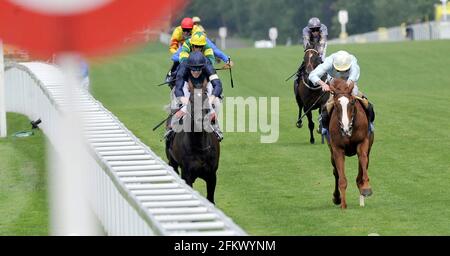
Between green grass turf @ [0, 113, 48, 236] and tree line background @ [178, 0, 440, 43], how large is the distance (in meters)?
77.8

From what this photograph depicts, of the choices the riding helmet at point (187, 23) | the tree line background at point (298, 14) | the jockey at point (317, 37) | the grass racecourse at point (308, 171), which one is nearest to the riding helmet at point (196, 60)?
the grass racecourse at point (308, 171)

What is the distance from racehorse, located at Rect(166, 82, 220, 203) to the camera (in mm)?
14164

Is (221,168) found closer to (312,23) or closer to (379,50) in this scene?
(312,23)

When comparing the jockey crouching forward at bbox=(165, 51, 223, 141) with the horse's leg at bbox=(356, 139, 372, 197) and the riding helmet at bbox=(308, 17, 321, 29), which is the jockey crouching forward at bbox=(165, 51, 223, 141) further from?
the riding helmet at bbox=(308, 17, 321, 29)

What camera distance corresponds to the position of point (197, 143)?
571 inches

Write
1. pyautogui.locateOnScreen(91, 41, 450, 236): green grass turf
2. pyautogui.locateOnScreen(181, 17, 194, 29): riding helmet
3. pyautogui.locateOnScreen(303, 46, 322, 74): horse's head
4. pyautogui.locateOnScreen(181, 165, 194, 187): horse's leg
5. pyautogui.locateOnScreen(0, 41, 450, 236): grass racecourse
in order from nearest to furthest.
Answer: pyautogui.locateOnScreen(181, 165, 194, 187): horse's leg
pyautogui.locateOnScreen(0, 41, 450, 236): grass racecourse
pyautogui.locateOnScreen(91, 41, 450, 236): green grass turf
pyautogui.locateOnScreen(181, 17, 194, 29): riding helmet
pyautogui.locateOnScreen(303, 46, 322, 74): horse's head

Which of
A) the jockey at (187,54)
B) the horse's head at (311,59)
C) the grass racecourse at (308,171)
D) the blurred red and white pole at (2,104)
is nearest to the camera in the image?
the grass racecourse at (308,171)

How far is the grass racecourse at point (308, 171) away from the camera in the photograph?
1495cm

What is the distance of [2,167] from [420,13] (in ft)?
280

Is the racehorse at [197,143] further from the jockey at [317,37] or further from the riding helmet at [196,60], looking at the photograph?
the jockey at [317,37]

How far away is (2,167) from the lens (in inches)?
840

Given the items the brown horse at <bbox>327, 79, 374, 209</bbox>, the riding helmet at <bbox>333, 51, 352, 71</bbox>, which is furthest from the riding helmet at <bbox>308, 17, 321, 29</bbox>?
the brown horse at <bbox>327, 79, 374, 209</bbox>
